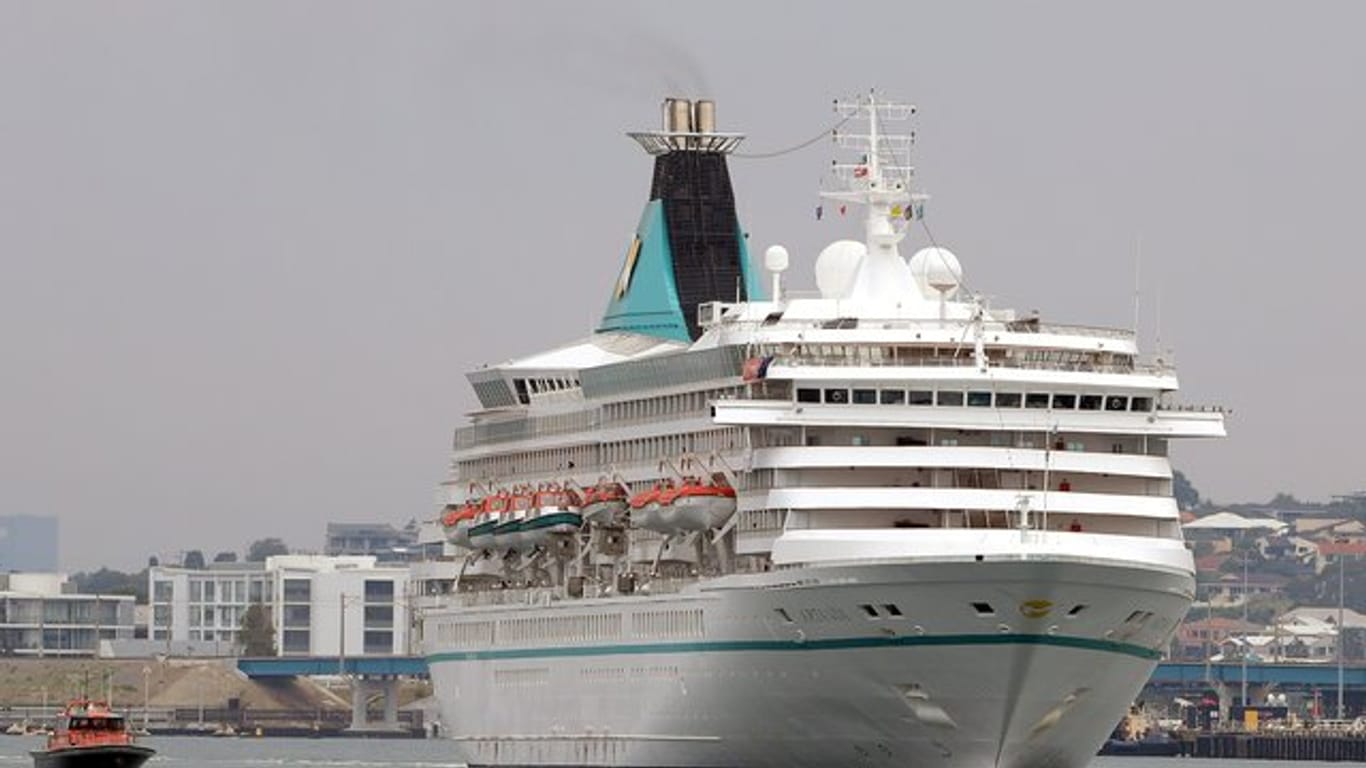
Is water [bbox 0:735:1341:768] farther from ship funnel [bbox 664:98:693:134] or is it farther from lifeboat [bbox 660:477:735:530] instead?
lifeboat [bbox 660:477:735:530]

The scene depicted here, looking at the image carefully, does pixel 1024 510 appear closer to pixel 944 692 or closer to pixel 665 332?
pixel 944 692

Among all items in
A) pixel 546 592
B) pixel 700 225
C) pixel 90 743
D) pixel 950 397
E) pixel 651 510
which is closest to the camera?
pixel 950 397

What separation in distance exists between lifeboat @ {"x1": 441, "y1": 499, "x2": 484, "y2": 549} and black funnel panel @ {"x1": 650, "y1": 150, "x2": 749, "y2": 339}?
722cm

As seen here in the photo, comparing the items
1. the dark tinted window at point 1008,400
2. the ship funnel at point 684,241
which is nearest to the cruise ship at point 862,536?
the dark tinted window at point 1008,400

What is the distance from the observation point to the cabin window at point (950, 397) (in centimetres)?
7962

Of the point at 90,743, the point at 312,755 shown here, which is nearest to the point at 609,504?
the point at 90,743

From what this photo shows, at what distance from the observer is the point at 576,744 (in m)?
87.9

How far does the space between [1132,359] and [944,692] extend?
994 cm

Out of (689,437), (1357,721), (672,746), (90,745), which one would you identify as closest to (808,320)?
(689,437)

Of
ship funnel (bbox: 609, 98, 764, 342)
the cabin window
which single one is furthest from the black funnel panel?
the cabin window

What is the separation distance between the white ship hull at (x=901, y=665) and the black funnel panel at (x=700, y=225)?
1459 cm

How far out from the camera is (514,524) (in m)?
92.8

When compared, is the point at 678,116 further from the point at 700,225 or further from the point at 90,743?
the point at 90,743

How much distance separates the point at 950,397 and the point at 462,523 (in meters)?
20.8
